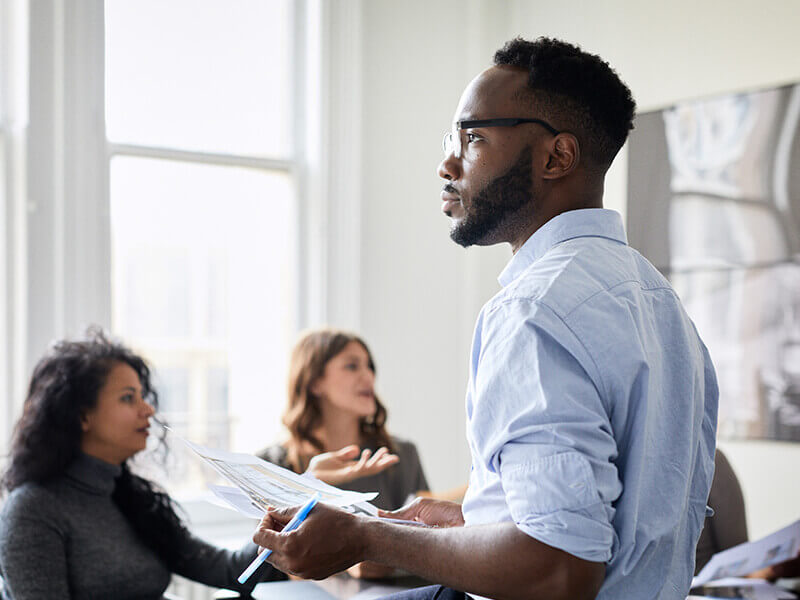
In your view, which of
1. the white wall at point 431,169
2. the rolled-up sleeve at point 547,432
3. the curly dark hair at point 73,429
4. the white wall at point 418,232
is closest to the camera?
the rolled-up sleeve at point 547,432

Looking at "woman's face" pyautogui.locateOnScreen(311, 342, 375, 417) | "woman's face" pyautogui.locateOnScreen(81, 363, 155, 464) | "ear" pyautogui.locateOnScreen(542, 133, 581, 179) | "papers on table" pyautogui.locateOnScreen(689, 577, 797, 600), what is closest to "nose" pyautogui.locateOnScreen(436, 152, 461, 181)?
"ear" pyautogui.locateOnScreen(542, 133, 581, 179)

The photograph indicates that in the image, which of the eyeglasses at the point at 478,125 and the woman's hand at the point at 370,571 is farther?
the woman's hand at the point at 370,571

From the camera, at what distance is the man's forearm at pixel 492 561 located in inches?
35.2

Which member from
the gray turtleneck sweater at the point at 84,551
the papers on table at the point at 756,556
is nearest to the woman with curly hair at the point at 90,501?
the gray turtleneck sweater at the point at 84,551

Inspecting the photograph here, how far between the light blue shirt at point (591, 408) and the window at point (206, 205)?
2.43 meters

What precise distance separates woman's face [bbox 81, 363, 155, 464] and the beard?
4.69 ft

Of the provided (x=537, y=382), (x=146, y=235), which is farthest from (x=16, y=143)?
(x=537, y=382)

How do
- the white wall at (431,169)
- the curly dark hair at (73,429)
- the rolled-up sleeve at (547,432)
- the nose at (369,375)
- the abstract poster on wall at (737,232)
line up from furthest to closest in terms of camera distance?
the white wall at (431,169), the nose at (369,375), the abstract poster on wall at (737,232), the curly dark hair at (73,429), the rolled-up sleeve at (547,432)

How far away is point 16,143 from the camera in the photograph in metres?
2.98

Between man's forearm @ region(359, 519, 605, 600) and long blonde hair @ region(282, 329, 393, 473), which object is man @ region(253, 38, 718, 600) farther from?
long blonde hair @ region(282, 329, 393, 473)

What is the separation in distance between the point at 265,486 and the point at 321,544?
197 millimetres

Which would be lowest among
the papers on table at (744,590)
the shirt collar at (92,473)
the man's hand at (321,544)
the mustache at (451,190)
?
the papers on table at (744,590)

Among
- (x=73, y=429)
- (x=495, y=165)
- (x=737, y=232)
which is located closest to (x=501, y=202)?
(x=495, y=165)

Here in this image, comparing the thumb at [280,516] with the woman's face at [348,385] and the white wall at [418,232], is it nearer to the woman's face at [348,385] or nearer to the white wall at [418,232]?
the woman's face at [348,385]
